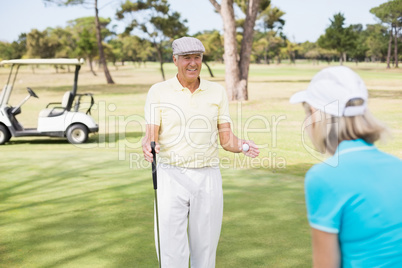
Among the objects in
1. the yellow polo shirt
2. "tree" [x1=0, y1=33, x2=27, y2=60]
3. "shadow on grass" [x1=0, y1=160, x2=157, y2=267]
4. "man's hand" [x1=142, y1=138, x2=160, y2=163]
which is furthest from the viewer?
"tree" [x1=0, y1=33, x2=27, y2=60]

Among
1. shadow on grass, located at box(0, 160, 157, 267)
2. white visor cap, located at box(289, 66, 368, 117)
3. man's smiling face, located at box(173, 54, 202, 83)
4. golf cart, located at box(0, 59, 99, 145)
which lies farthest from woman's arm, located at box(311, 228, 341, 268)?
golf cart, located at box(0, 59, 99, 145)

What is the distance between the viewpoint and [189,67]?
3082 mm

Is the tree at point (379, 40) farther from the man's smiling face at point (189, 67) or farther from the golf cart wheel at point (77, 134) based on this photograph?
the man's smiling face at point (189, 67)

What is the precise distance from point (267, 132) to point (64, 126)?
16.4 ft

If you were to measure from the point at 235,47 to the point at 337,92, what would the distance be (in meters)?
18.7

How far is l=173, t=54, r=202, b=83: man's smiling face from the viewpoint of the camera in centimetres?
306

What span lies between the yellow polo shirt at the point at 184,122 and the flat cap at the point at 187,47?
18 centimetres

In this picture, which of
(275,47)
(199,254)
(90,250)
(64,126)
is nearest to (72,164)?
(64,126)

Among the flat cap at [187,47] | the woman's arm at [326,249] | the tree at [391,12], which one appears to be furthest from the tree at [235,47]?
the tree at [391,12]

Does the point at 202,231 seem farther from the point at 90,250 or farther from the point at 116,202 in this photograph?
the point at 116,202

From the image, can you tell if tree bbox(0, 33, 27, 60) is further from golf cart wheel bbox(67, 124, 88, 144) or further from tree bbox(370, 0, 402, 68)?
golf cart wheel bbox(67, 124, 88, 144)

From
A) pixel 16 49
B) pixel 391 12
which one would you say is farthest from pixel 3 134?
pixel 16 49

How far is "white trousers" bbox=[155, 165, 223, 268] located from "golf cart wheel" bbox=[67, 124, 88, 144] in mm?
8141

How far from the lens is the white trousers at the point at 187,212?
9.86ft
